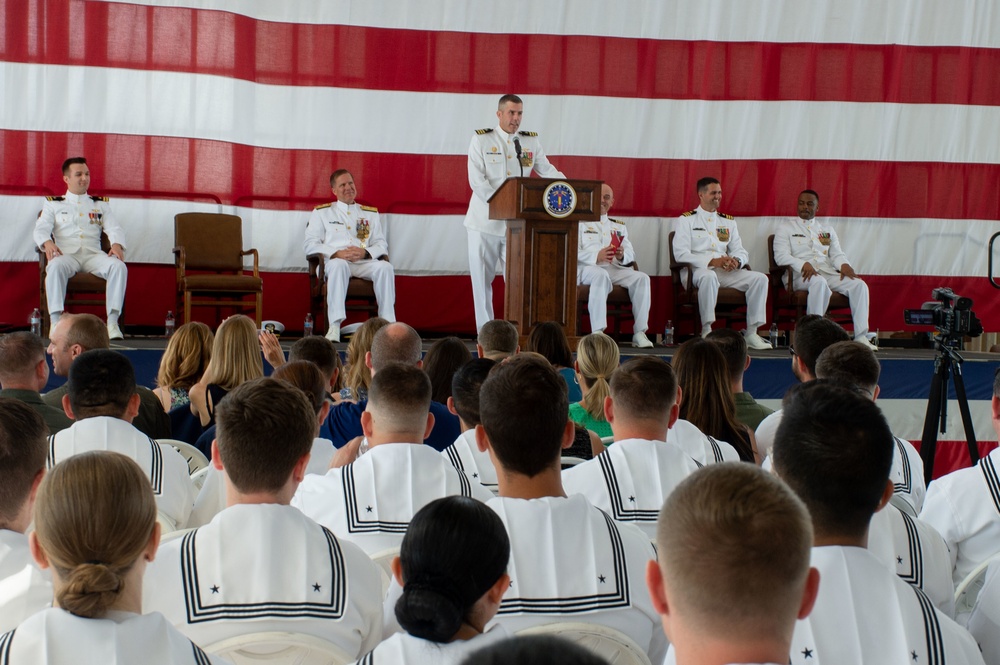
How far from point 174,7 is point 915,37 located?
5.02 m

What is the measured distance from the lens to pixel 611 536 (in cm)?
167

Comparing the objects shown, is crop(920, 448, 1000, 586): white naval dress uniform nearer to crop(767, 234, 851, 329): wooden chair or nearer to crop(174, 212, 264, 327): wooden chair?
crop(174, 212, 264, 327): wooden chair

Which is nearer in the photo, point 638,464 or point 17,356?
point 638,464

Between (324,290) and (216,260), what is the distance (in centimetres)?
67

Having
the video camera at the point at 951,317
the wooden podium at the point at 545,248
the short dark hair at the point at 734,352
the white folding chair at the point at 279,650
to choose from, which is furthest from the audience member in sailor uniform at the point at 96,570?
the wooden podium at the point at 545,248

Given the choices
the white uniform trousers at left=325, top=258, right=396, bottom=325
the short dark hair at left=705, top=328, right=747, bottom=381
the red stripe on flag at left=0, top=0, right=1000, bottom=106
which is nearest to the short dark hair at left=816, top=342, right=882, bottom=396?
the short dark hair at left=705, top=328, right=747, bottom=381

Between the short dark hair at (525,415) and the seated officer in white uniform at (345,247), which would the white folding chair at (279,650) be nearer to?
the short dark hair at (525,415)

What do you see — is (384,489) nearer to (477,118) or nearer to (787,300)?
(787,300)

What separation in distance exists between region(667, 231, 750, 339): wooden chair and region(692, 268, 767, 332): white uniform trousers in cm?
5

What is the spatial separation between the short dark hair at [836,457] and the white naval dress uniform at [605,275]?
4.79m

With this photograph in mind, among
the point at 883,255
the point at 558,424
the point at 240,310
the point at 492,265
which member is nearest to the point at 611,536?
the point at 558,424

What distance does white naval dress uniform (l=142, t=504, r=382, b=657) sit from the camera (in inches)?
59.2

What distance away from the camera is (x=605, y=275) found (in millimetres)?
6641

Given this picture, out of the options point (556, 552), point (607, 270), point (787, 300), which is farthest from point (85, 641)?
point (787, 300)
